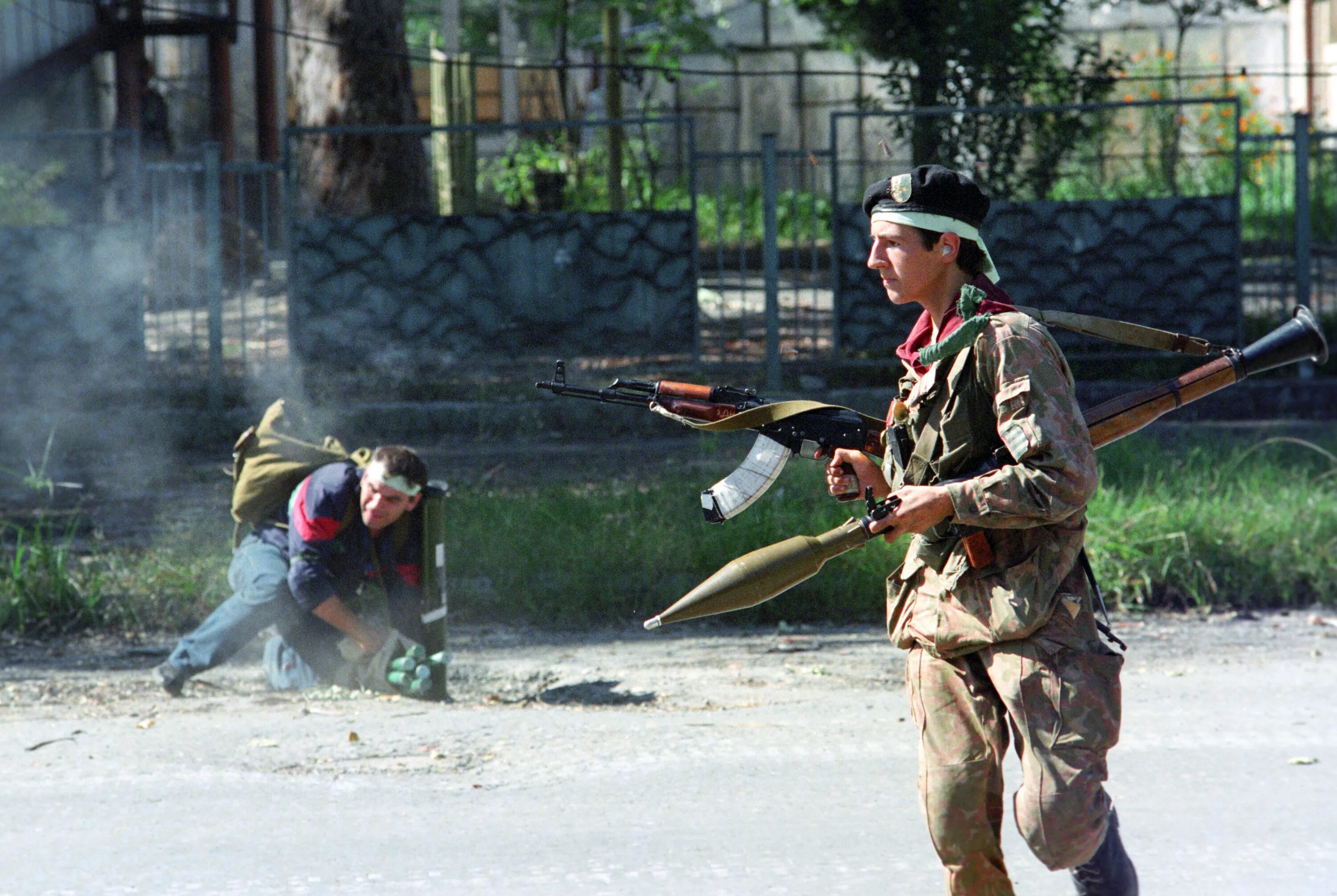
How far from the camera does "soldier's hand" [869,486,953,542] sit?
2.82 metres

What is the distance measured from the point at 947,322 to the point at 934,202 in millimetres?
240

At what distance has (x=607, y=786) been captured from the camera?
4477 mm

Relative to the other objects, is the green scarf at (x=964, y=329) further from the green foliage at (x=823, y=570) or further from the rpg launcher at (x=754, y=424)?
the green foliage at (x=823, y=570)

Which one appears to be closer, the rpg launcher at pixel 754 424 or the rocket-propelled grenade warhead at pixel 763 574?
the rocket-propelled grenade warhead at pixel 763 574

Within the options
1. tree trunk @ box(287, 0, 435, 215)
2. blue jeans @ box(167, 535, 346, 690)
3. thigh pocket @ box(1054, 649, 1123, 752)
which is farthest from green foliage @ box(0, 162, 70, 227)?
thigh pocket @ box(1054, 649, 1123, 752)

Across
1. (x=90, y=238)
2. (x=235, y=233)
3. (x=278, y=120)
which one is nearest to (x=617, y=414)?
(x=90, y=238)

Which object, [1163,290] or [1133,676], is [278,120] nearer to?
[1163,290]

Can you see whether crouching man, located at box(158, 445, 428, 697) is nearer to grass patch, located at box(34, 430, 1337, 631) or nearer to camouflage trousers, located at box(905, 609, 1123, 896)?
grass patch, located at box(34, 430, 1337, 631)

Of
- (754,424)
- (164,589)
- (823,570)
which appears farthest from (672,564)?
(754,424)

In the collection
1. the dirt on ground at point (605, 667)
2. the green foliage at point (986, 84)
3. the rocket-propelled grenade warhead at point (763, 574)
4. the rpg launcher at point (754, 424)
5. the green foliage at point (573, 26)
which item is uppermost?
the green foliage at point (573, 26)

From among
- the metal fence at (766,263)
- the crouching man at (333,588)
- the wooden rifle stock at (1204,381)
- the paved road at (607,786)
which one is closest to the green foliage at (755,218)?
the metal fence at (766,263)

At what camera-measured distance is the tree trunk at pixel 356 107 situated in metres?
11.9

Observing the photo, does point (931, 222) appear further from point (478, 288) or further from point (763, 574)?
point (478, 288)

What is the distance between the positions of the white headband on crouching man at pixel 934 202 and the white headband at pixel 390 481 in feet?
9.22
